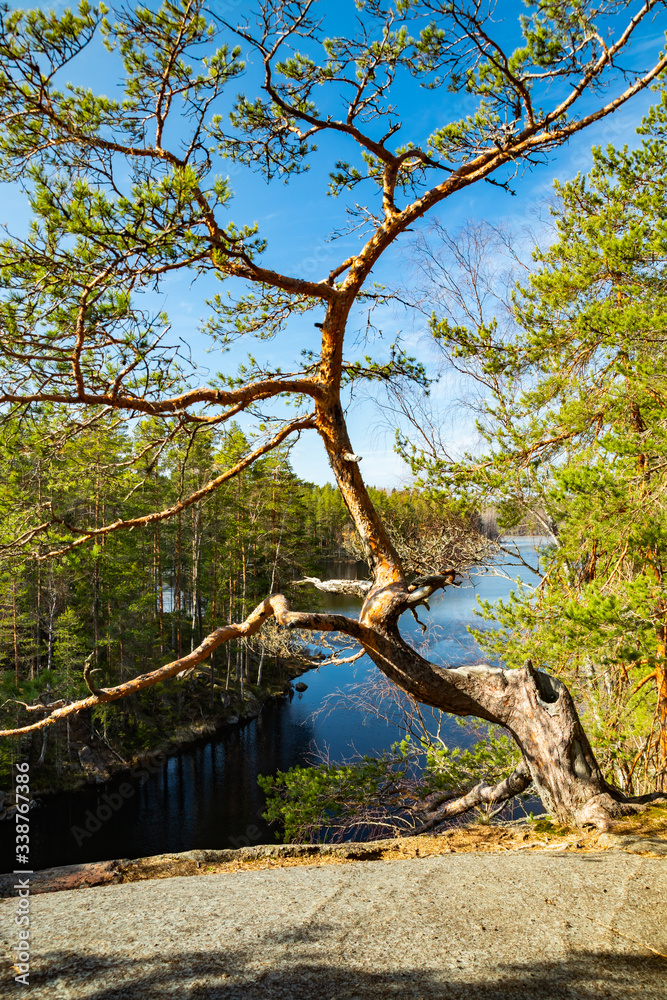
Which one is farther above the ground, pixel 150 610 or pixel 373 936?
pixel 150 610

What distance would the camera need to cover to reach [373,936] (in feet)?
7.88

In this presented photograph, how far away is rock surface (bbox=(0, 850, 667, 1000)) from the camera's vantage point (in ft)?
6.66

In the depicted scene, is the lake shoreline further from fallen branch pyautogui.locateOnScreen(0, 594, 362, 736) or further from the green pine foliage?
fallen branch pyautogui.locateOnScreen(0, 594, 362, 736)

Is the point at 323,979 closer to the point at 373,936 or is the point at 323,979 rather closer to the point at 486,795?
the point at 373,936

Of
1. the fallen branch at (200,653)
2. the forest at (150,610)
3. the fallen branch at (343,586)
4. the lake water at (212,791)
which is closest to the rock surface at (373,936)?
the fallen branch at (200,653)

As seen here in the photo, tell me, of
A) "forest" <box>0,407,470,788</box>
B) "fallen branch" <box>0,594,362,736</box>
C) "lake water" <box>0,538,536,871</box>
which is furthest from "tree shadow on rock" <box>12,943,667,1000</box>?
"lake water" <box>0,538,536,871</box>

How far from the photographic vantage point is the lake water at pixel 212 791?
1229cm

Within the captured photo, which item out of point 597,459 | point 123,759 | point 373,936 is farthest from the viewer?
point 123,759

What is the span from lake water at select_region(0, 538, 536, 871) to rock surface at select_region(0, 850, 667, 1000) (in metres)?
6.55

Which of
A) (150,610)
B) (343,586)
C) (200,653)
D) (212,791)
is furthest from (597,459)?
(150,610)

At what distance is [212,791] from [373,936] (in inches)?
570

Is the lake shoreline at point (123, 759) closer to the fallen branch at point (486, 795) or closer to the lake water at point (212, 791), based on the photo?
the lake water at point (212, 791)

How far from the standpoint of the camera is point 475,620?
17.5m

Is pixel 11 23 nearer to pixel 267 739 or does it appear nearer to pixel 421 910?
pixel 421 910
